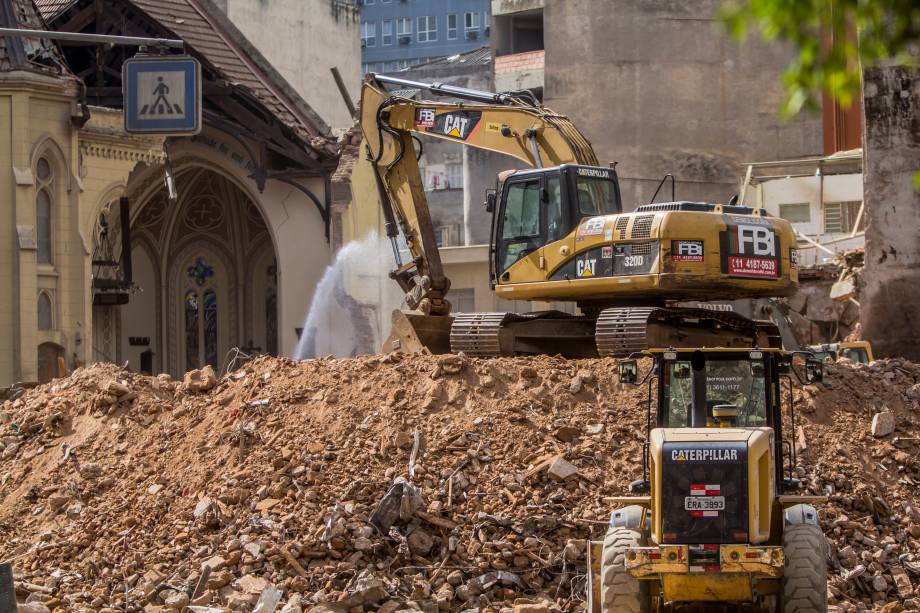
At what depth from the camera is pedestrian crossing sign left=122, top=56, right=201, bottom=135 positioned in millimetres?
22531

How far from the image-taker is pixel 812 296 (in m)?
34.1

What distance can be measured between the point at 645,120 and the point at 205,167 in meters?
13.2

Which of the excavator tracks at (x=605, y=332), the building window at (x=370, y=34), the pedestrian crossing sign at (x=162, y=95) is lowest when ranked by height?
the excavator tracks at (x=605, y=332)

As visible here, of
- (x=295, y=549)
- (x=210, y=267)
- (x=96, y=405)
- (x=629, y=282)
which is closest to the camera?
(x=295, y=549)

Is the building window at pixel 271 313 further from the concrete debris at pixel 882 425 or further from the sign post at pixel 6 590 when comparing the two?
the sign post at pixel 6 590

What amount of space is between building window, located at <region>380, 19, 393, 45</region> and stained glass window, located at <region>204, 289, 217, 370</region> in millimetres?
49168

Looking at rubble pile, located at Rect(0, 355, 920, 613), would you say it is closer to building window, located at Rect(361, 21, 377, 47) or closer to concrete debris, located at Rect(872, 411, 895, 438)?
concrete debris, located at Rect(872, 411, 895, 438)

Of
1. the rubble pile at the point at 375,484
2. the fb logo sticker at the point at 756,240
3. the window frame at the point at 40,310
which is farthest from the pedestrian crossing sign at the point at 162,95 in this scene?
the window frame at the point at 40,310

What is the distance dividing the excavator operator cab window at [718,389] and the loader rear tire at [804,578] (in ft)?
3.88

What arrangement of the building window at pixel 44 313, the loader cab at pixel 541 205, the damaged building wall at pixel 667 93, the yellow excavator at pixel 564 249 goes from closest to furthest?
the yellow excavator at pixel 564 249 → the loader cab at pixel 541 205 → the building window at pixel 44 313 → the damaged building wall at pixel 667 93

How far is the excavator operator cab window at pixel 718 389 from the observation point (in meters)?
12.2

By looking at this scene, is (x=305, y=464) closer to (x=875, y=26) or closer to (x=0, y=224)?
(x=875, y=26)

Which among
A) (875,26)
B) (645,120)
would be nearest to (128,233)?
(645,120)

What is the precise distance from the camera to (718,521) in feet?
36.2
